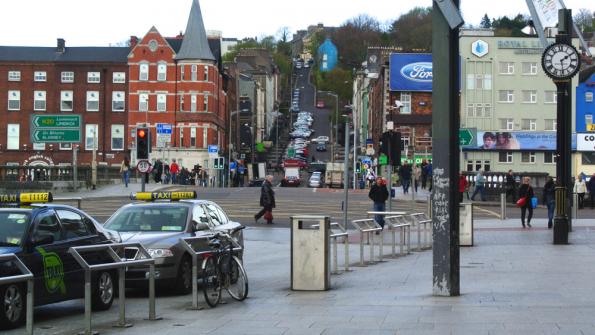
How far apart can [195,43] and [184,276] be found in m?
77.0

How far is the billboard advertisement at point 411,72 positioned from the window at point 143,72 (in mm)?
24372

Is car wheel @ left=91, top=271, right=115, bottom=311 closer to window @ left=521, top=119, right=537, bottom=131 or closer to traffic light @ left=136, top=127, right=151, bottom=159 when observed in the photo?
traffic light @ left=136, top=127, right=151, bottom=159

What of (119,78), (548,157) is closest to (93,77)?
(119,78)

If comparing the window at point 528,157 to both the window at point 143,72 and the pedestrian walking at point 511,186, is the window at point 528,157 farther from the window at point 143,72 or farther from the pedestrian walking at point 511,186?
the pedestrian walking at point 511,186

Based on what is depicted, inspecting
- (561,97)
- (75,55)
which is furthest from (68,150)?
(561,97)

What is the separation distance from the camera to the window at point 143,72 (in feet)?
298

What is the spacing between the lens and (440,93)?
1431 centimetres

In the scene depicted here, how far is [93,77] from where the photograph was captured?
91.1 meters

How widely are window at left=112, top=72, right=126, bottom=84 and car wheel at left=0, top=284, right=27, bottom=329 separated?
266 ft

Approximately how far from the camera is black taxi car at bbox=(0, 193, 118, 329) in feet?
38.5

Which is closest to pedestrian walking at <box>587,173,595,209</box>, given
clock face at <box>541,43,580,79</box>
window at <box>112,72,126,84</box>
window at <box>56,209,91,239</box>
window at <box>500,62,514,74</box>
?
clock face at <box>541,43,580,79</box>

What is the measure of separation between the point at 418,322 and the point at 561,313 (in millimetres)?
1919

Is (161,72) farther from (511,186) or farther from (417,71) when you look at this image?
(511,186)

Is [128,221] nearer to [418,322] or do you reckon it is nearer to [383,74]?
[418,322]
